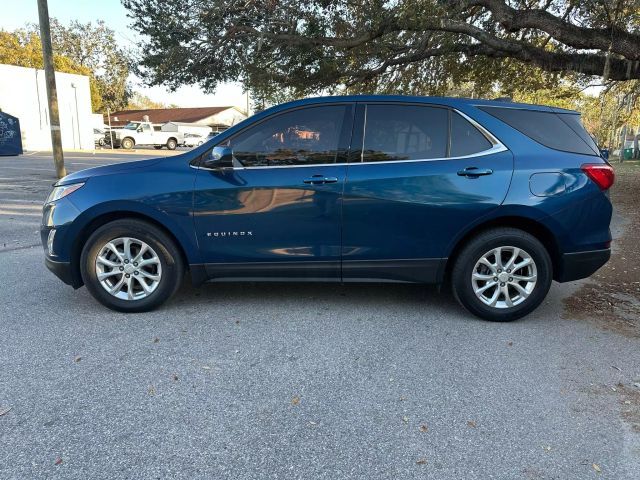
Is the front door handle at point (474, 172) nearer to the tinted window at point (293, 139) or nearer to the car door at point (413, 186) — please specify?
the car door at point (413, 186)

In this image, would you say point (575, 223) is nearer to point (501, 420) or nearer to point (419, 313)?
point (419, 313)

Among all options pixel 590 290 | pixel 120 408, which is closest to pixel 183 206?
pixel 120 408

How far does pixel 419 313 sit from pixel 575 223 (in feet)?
4.95

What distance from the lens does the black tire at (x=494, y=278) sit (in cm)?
394

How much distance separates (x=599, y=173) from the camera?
154 inches

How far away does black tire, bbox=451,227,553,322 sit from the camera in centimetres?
394

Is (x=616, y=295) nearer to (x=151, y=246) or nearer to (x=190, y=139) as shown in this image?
(x=151, y=246)

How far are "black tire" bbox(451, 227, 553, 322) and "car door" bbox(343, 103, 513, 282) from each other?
0.60ft

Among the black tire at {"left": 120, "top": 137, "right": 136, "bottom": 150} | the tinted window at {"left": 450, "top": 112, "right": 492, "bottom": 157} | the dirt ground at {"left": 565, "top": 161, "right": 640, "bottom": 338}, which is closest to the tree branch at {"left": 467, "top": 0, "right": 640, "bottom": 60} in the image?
the dirt ground at {"left": 565, "top": 161, "right": 640, "bottom": 338}

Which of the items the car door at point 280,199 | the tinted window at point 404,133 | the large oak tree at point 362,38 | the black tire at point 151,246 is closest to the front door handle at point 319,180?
the car door at point 280,199

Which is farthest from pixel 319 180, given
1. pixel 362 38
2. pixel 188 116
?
pixel 188 116

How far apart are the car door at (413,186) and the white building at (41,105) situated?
3098cm

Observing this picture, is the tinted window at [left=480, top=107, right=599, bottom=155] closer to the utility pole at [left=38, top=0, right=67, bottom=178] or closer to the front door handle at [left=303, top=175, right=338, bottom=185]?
the front door handle at [left=303, top=175, right=338, bottom=185]

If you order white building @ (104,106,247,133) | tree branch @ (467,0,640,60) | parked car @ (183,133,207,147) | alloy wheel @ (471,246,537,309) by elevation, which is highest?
white building @ (104,106,247,133)
